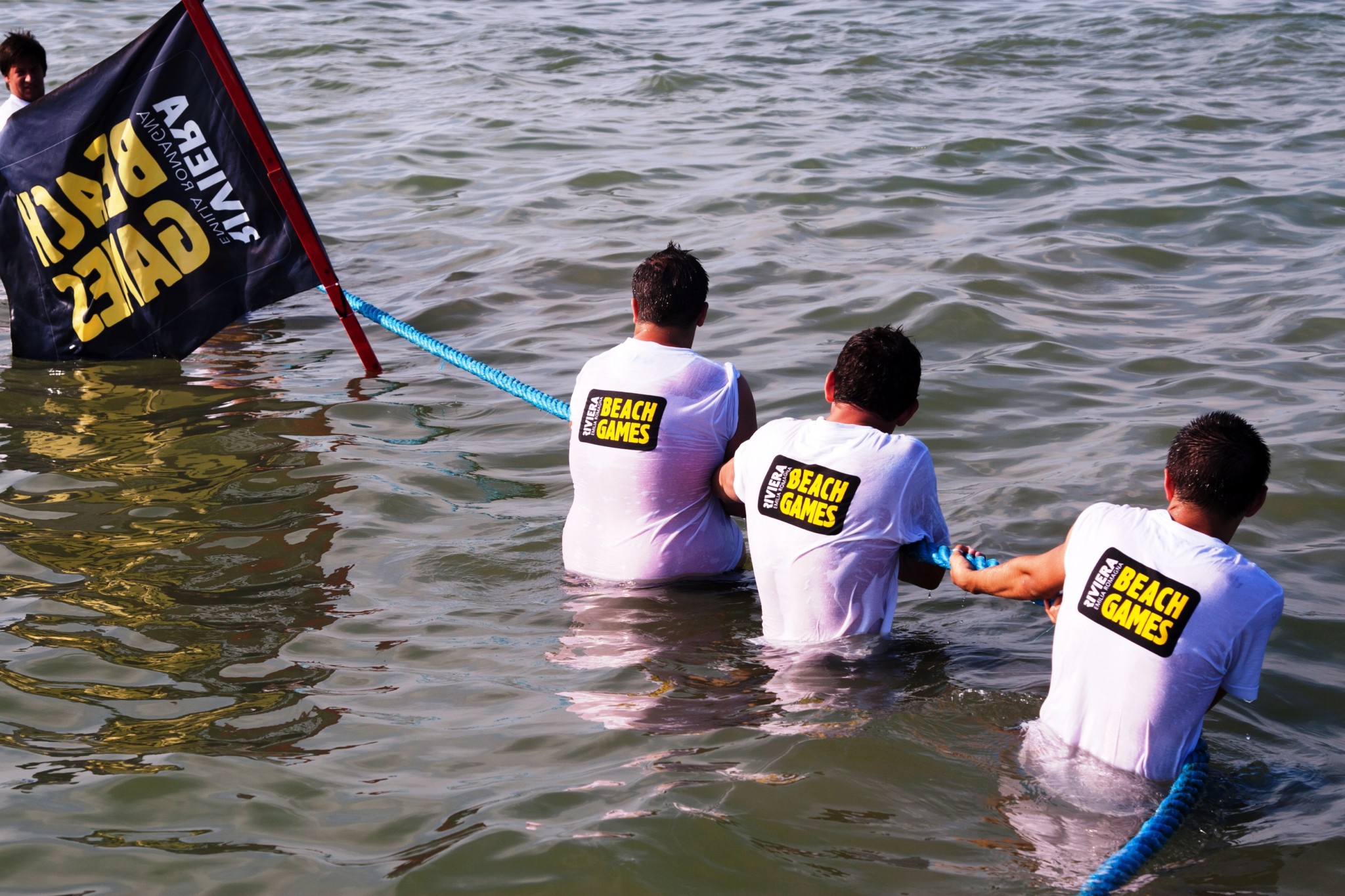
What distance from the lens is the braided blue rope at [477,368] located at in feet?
21.2

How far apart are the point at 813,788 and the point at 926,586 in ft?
3.75

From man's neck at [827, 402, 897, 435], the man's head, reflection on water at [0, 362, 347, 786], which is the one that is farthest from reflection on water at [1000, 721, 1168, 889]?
the man's head

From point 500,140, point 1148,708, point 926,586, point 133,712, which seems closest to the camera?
point 1148,708

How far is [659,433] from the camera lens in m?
5.09

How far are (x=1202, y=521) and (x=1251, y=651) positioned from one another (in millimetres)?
392

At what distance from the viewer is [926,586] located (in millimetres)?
4715

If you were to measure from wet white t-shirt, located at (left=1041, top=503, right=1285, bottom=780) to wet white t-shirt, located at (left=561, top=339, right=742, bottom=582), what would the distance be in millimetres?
1689

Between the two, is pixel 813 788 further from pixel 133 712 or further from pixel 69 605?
pixel 69 605

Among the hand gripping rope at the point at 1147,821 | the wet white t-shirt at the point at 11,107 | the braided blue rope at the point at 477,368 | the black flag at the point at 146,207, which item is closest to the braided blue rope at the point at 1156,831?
the hand gripping rope at the point at 1147,821

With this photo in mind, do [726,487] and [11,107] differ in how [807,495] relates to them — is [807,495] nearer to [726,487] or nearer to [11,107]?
[726,487]

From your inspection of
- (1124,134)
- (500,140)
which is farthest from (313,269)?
(1124,134)

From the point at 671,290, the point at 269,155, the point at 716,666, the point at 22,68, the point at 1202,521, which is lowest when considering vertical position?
the point at 716,666

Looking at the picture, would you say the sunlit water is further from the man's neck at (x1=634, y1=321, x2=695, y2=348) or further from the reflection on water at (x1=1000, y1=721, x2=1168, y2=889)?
the man's neck at (x1=634, y1=321, x2=695, y2=348)

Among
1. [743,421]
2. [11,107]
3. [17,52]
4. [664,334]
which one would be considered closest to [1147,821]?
[743,421]
